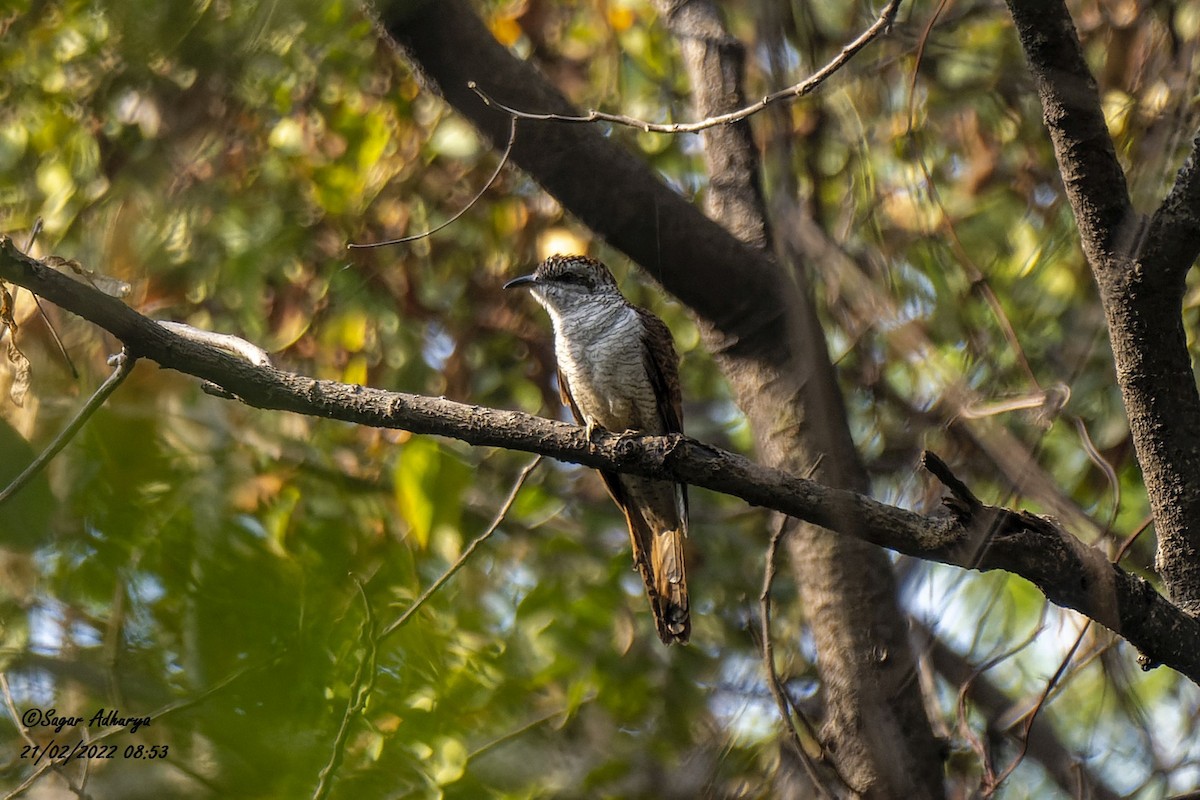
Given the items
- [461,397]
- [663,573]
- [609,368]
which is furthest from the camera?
[461,397]

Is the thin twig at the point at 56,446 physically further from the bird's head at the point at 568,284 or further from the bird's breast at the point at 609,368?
the bird's head at the point at 568,284

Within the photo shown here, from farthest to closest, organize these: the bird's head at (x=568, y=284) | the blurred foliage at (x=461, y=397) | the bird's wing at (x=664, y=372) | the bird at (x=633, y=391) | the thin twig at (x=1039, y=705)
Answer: the bird's head at (x=568, y=284), the bird's wing at (x=664, y=372), the bird at (x=633, y=391), the thin twig at (x=1039, y=705), the blurred foliage at (x=461, y=397)

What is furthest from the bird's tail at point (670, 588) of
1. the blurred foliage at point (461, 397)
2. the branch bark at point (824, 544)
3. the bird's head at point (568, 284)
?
the bird's head at point (568, 284)

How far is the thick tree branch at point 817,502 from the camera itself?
7.57ft

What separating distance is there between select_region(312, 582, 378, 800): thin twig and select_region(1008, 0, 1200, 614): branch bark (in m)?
1.86

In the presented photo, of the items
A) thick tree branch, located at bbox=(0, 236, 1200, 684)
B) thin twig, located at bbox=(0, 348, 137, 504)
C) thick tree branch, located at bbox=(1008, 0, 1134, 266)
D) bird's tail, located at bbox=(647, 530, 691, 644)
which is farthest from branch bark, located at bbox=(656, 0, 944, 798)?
thin twig, located at bbox=(0, 348, 137, 504)

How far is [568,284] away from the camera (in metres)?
4.68

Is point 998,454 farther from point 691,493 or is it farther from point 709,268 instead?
point 691,493

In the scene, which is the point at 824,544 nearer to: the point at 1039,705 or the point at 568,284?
the point at 1039,705

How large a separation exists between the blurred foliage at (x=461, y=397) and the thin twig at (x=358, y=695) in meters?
0.02

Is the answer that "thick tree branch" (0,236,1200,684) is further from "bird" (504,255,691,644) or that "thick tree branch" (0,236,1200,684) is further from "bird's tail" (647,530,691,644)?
"bird" (504,255,691,644)

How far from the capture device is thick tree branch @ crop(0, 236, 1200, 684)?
2307mm

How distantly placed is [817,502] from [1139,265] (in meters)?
0.89

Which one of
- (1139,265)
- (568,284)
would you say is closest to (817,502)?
(1139,265)
